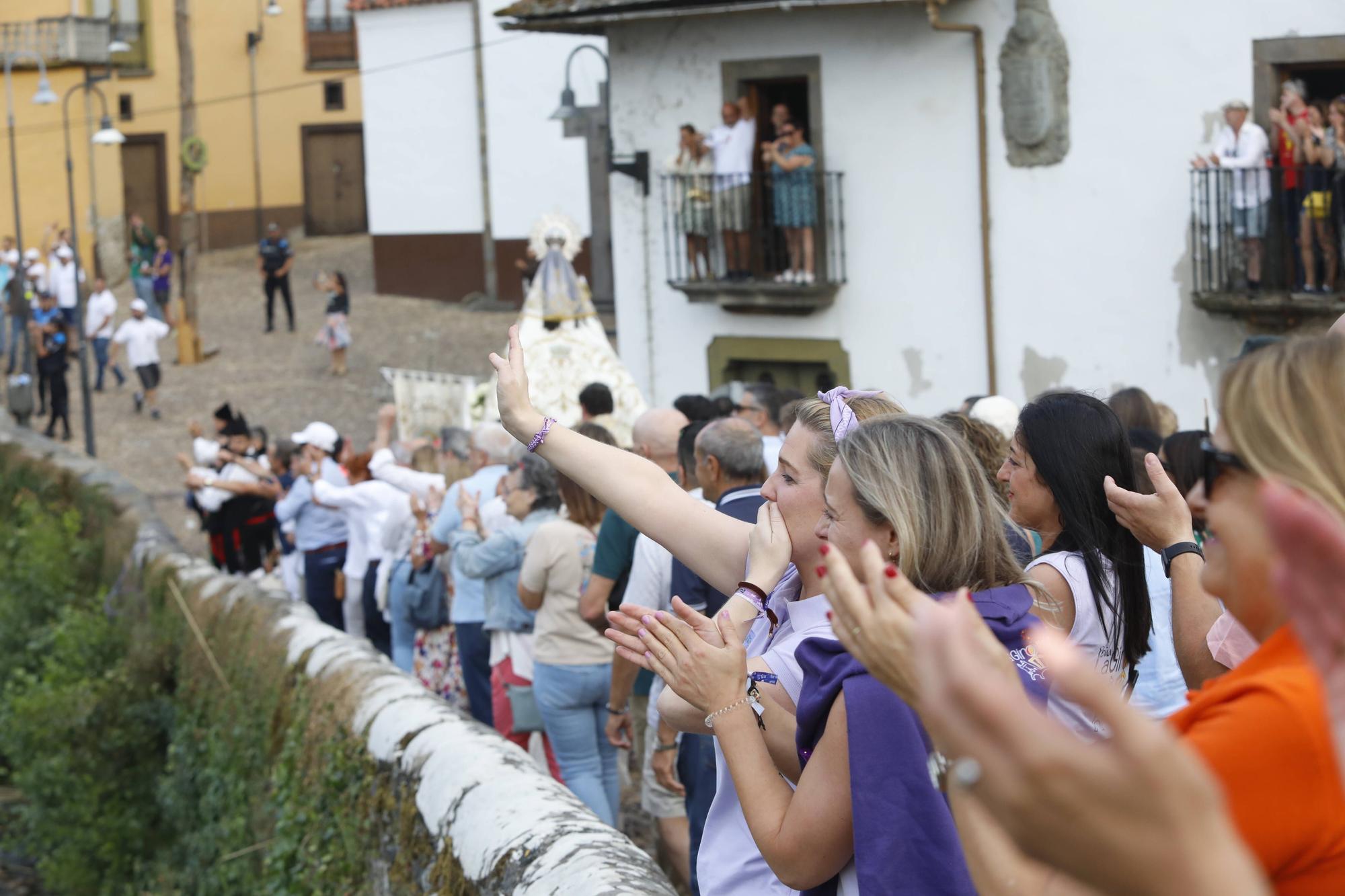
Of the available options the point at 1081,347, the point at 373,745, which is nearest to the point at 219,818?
the point at 373,745

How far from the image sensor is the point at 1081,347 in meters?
11.9

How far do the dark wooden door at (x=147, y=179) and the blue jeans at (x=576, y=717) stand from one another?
98.9 feet

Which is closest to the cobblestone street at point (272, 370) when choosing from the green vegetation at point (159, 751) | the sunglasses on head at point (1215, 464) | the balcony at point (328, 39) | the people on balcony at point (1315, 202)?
the green vegetation at point (159, 751)

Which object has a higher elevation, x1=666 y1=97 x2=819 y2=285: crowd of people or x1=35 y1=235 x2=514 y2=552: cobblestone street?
x1=666 y1=97 x2=819 y2=285: crowd of people

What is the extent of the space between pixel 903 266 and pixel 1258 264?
2.99 metres

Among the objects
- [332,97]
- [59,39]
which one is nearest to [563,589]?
[59,39]

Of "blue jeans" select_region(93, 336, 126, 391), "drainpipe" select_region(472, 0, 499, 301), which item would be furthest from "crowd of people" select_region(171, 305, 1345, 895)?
"drainpipe" select_region(472, 0, 499, 301)

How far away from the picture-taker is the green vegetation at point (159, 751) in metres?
4.47

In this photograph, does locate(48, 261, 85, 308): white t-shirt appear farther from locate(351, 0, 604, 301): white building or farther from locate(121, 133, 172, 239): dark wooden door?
locate(121, 133, 172, 239): dark wooden door

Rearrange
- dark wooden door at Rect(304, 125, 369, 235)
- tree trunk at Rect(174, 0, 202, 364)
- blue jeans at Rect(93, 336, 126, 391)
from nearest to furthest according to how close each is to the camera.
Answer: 1. blue jeans at Rect(93, 336, 126, 391)
2. tree trunk at Rect(174, 0, 202, 364)
3. dark wooden door at Rect(304, 125, 369, 235)

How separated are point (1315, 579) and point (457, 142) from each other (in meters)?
24.1

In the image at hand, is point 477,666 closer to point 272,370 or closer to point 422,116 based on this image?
point 272,370

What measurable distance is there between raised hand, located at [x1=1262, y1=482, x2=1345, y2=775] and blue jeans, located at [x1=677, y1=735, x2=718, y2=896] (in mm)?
3231

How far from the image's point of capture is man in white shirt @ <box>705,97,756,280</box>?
43.6 feet
